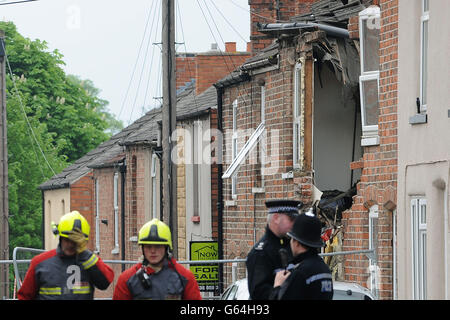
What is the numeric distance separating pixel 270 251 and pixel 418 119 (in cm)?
696

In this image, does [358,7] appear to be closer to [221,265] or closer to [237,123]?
[237,123]

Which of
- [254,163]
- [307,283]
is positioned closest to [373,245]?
[254,163]

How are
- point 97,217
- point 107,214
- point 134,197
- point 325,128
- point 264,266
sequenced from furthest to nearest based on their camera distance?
point 97,217 → point 107,214 → point 134,197 → point 325,128 → point 264,266

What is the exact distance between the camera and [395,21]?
17.9 m

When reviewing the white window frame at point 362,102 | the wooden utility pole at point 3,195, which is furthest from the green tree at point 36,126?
the white window frame at point 362,102

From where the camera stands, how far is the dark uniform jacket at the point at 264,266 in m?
9.61

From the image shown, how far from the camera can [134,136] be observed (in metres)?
39.2

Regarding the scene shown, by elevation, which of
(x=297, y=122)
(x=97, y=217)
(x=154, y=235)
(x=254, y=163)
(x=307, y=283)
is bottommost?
(x=97, y=217)

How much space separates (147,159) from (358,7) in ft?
55.1

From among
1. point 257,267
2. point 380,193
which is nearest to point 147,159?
point 380,193

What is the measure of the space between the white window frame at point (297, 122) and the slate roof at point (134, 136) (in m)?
6.60

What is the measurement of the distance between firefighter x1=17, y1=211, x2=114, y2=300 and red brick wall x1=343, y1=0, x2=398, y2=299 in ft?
27.5

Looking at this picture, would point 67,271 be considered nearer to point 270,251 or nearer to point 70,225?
point 70,225

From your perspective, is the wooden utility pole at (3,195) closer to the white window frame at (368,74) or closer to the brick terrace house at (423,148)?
the white window frame at (368,74)
